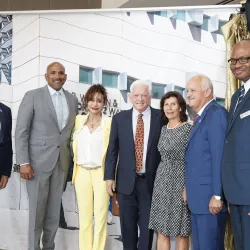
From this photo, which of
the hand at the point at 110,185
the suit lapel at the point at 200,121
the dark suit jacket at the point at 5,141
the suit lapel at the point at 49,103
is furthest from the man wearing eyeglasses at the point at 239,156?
the dark suit jacket at the point at 5,141

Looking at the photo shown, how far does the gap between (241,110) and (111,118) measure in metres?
1.29

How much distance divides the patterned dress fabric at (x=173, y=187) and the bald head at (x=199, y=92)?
26cm

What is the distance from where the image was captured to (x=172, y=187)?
3.10 m

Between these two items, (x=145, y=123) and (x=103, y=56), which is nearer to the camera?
(x=145, y=123)

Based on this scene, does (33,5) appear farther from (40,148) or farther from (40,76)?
(40,148)

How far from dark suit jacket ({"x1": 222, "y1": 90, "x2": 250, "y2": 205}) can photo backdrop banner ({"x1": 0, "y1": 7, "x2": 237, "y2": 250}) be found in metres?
0.94

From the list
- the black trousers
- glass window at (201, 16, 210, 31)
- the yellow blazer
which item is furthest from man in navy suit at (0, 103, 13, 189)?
glass window at (201, 16, 210, 31)

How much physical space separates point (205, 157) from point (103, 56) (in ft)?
4.66

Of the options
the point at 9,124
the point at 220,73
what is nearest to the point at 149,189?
the point at 220,73

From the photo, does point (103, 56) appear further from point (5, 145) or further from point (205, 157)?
point (205, 157)

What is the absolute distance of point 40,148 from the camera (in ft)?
11.7

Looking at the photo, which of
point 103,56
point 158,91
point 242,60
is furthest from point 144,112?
point 242,60

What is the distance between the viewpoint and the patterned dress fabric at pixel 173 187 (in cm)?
307

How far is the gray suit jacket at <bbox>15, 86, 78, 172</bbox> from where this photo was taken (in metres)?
3.53
